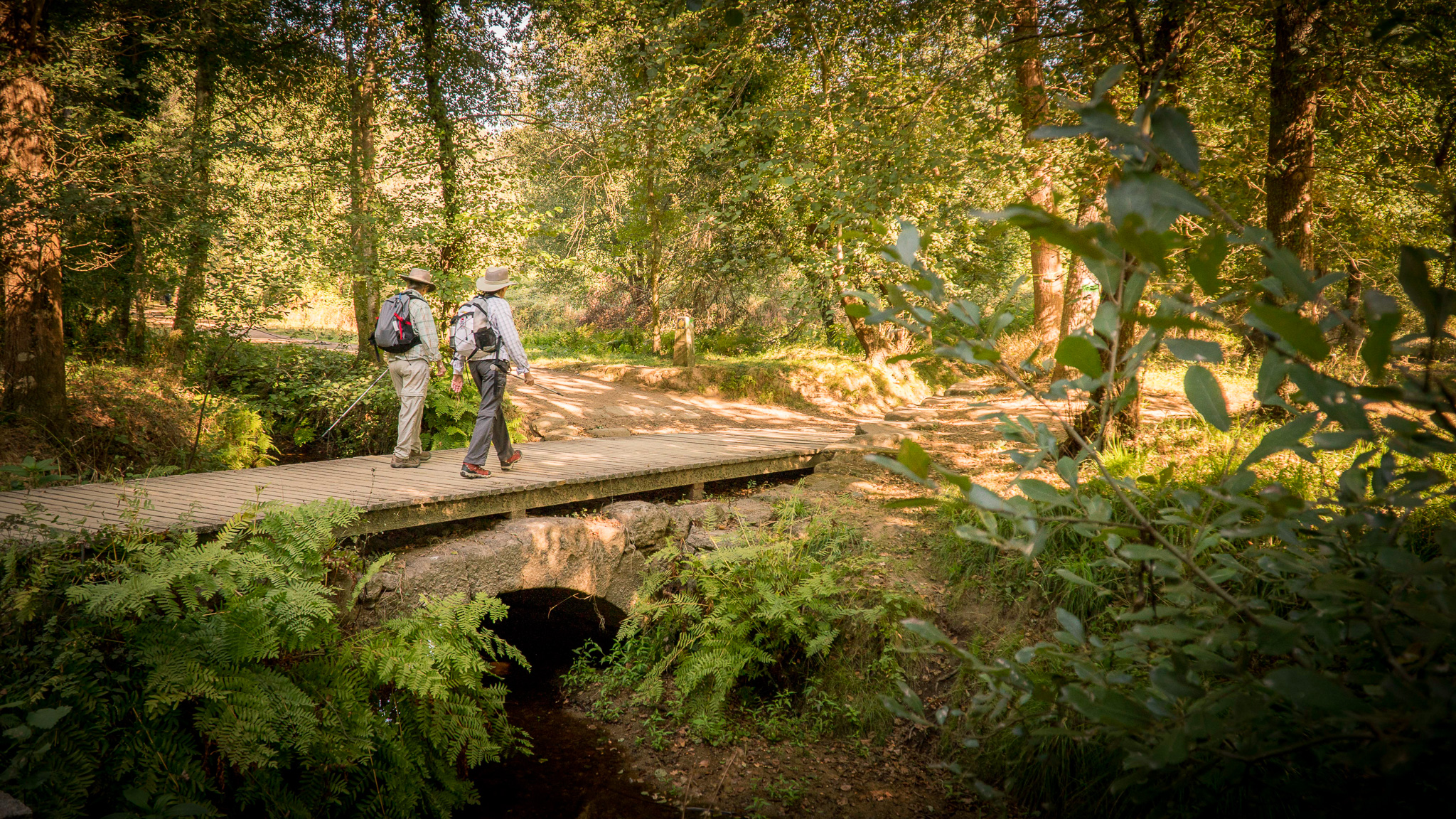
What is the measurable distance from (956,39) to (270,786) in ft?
29.6

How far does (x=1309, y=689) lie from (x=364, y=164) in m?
10.9

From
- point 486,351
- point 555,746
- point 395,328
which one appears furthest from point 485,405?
point 555,746

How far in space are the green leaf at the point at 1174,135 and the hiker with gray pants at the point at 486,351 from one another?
569 cm

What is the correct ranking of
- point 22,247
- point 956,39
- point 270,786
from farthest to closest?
point 956,39 < point 22,247 < point 270,786

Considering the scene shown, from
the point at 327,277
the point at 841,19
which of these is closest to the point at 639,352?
the point at 327,277

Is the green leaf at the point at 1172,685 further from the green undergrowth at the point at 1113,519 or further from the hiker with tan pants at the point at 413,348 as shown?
the hiker with tan pants at the point at 413,348

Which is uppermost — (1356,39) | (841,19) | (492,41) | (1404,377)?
(492,41)

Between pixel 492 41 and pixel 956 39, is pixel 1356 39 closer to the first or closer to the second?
pixel 956 39

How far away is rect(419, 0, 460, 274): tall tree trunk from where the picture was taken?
9.57 meters

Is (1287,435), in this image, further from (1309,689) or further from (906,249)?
(906,249)

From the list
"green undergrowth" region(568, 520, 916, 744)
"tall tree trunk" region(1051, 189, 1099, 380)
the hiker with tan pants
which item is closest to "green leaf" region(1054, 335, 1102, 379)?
"green undergrowth" region(568, 520, 916, 744)

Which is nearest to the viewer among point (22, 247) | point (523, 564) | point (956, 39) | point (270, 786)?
point (270, 786)

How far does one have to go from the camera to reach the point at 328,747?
4086mm

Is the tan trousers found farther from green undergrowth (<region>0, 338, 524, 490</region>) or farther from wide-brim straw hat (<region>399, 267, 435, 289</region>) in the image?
green undergrowth (<region>0, 338, 524, 490</region>)
